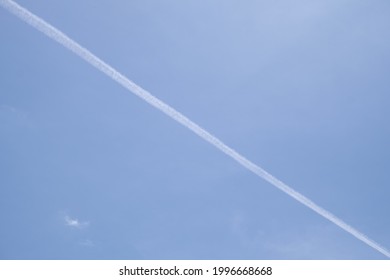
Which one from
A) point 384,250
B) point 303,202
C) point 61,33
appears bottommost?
point 384,250

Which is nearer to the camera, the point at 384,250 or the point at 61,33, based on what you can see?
the point at 61,33
